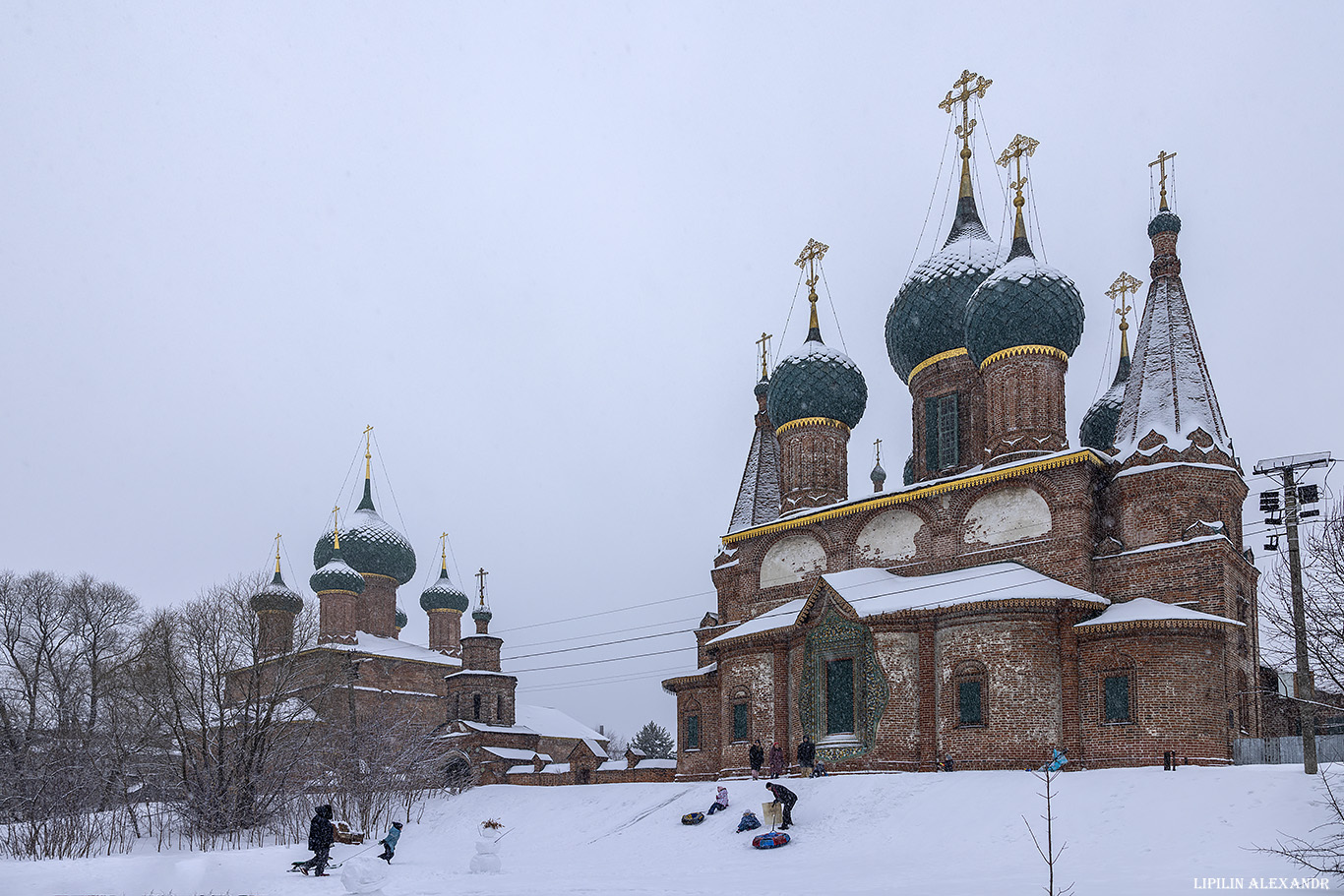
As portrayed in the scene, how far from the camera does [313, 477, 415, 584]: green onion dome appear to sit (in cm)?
4250

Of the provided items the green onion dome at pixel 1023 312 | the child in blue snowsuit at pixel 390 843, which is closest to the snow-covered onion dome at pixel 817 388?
the green onion dome at pixel 1023 312

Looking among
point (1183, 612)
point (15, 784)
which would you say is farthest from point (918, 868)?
point (15, 784)

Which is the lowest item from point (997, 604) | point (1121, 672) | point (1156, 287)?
point (1121, 672)

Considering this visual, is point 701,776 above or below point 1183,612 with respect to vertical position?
below

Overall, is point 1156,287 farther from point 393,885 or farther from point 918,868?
point 393,885

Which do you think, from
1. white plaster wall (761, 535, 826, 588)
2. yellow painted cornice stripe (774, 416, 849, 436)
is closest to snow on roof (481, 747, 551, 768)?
white plaster wall (761, 535, 826, 588)

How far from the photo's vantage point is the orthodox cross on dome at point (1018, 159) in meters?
24.5

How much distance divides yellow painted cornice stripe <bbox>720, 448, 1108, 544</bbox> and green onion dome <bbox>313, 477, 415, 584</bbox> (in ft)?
65.8

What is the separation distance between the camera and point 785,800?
16844 millimetres

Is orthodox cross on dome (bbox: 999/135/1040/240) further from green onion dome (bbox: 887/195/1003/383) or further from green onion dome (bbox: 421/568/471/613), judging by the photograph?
green onion dome (bbox: 421/568/471/613)

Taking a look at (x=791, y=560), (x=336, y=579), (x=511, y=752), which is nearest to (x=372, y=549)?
(x=336, y=579)

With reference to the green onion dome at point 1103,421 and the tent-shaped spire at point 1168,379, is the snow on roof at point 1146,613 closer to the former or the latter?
the tent-shaped spire at point 1168,379

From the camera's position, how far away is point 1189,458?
2008cm

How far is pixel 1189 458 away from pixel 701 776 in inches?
530
